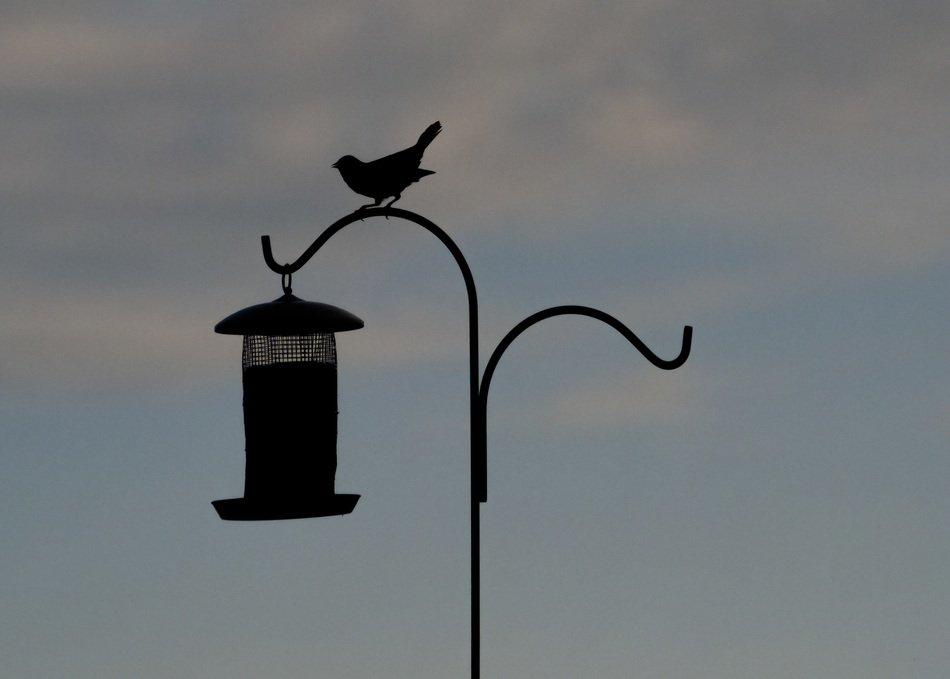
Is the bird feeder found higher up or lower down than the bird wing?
lower down

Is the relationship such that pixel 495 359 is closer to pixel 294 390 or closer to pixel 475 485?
pixel 475 485

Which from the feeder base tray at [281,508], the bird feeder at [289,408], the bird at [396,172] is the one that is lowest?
the feeder base tray at [281,508]

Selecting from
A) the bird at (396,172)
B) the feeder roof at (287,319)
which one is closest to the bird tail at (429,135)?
the bird at (396,172)

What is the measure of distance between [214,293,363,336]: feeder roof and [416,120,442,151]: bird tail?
117cm

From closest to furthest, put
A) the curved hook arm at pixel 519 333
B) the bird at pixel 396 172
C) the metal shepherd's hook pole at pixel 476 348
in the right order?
the metal shepherd's hook pole at pixel 476 348 → the curved hook arm at pixel 519 333 → the bird at pixel 396 172

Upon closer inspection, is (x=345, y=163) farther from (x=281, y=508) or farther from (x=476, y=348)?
(x=281, y=508)

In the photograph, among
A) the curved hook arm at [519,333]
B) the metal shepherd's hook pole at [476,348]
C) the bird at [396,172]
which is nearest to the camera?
the metal shepherd's hook pole at [476,348]

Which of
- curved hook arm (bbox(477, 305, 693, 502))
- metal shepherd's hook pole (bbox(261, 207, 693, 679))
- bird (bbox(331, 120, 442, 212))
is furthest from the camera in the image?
bird (bbox(331, 120, 442, 212))

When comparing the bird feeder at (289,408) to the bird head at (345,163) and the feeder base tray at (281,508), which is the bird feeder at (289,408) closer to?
the feeder base tray at (281,508)

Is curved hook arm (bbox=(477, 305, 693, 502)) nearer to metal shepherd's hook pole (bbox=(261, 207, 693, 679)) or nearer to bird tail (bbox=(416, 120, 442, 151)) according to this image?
metal shepherd's hook pole (bbox=(261, 207, 693, 679))

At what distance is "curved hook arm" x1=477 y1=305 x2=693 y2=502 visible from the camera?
319 inches

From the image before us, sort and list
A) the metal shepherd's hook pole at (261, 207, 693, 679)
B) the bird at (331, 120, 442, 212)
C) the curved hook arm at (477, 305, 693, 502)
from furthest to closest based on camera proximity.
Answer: the bird at (331, 120, 442, 212) → the curved hook arm at (477, 305, 693, 502) → the metal shepherd's hook pole at (261, 207, 693, 679)

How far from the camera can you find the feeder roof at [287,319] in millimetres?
8781

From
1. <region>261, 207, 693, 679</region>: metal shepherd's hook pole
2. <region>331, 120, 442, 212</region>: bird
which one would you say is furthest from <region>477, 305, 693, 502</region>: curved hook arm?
<region>331, 120, 442, 212</region>: bird
